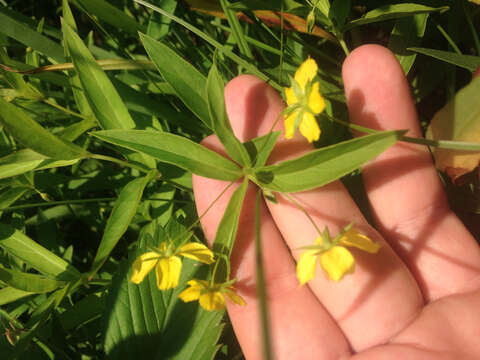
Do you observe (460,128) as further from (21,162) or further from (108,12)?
(21,162)

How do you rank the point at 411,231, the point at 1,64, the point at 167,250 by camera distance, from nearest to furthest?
the point at 167,250
the point at 1,64
the point at 411,231

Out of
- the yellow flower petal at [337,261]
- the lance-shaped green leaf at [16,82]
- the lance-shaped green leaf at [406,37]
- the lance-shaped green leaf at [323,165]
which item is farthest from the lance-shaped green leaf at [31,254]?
the lance-shaped green leaf at [406,37]

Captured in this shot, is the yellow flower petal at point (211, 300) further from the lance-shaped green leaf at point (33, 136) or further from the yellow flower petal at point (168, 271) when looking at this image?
the lance-shaped green leaf at point (33, 136)

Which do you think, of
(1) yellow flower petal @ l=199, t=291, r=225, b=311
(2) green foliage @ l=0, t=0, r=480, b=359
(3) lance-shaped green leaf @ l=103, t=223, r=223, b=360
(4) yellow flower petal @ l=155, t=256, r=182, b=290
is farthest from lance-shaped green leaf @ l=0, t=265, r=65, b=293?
(1) yellow flower petal @ l=199, t=291, r=225, b=311

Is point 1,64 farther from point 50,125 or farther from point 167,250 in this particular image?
point 167,250

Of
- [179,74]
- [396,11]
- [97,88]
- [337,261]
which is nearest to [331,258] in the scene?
[337,261]

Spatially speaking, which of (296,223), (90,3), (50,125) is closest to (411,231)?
(296,223)

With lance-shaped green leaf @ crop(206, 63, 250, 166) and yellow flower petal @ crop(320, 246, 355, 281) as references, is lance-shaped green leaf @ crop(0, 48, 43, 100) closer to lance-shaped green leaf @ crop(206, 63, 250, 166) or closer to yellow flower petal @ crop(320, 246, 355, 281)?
lance-shaped green leaf @ crop(206, 63, 250, 166)
